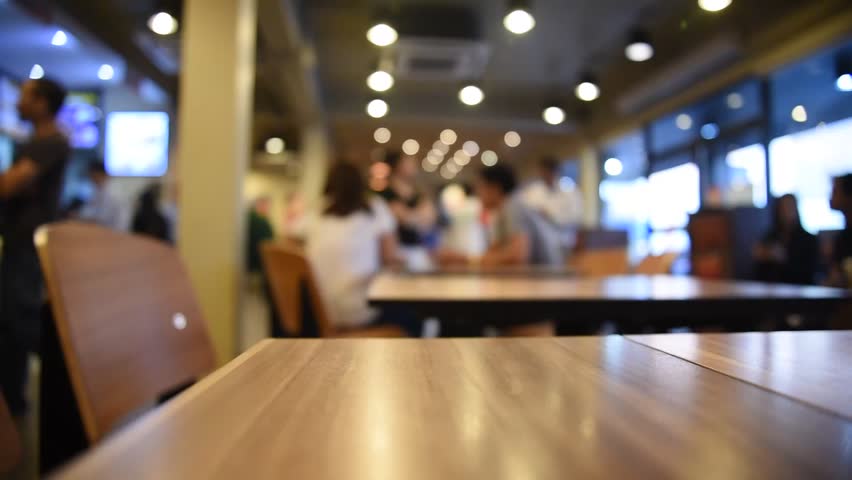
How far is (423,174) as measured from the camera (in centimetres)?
1498

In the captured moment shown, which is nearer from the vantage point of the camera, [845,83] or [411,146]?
[845,83]

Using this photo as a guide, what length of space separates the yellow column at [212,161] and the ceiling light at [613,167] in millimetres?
6954

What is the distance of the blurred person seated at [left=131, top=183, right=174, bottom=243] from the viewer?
402 centimetres

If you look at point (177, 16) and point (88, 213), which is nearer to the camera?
point (177, 16)

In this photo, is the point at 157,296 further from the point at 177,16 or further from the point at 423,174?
the point at 423,174

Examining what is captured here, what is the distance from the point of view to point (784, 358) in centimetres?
53

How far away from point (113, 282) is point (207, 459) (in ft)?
2.05

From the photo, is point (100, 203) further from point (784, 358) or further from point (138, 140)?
point (784, 358)

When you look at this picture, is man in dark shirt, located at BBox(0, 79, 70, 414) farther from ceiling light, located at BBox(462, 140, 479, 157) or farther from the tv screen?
ceiling light, located at BBox(462, 140, 479, 157)

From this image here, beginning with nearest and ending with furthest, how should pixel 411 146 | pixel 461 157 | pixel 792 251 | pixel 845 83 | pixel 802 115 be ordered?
pixel 845 83
pixel 792 251
pixel 802 115
pixel 411 146
pixel 461 157

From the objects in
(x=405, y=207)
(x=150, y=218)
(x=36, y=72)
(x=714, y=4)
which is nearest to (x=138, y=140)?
(x=150, y=218)

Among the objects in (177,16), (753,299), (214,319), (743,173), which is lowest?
(214,319)

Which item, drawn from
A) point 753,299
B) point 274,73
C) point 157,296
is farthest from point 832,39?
point 274,73

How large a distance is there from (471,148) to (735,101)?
227 inches
